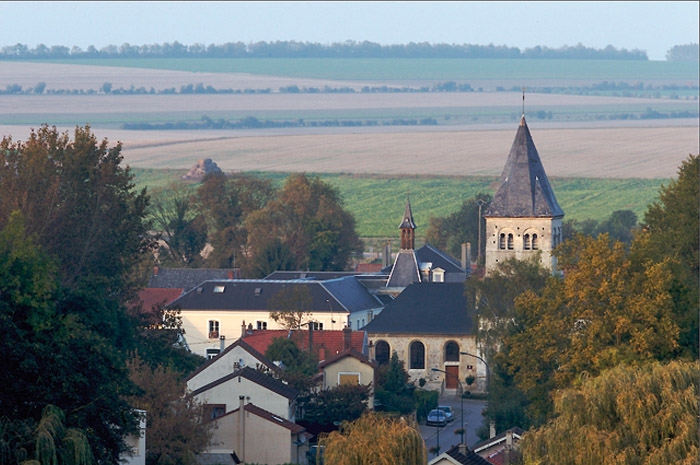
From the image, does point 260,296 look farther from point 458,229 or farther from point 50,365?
point 50,365

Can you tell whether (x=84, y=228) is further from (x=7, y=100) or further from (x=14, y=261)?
(x=7, y=100)

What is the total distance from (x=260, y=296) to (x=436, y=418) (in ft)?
98.4

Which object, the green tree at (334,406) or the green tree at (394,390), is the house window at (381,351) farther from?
the green tree at (334,406)

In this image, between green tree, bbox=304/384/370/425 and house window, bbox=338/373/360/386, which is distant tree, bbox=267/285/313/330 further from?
green tree, bbox=304/384/370/425

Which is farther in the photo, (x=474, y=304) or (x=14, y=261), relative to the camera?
(x=474, y=304)

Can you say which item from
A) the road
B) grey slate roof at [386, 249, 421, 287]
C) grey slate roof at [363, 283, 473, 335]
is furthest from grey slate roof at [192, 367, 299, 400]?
grey slate roof at [386, 249, 421, 287]

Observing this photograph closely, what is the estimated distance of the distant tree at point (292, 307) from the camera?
92812mm

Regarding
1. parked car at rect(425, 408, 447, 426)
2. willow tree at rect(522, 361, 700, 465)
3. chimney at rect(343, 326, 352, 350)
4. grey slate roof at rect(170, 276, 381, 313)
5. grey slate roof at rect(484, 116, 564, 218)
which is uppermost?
grey slate roof at rect(484, 116, 564, 218)

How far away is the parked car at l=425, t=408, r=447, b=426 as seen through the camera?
74.6 m

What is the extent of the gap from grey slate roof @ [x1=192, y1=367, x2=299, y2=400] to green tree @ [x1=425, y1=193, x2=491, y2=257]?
251ft

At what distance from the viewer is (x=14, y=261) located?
135ft

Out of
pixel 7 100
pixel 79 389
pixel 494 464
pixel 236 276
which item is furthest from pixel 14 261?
pixel 236 276

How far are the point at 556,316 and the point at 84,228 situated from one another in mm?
18159

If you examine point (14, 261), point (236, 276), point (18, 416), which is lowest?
point (236, 276)
